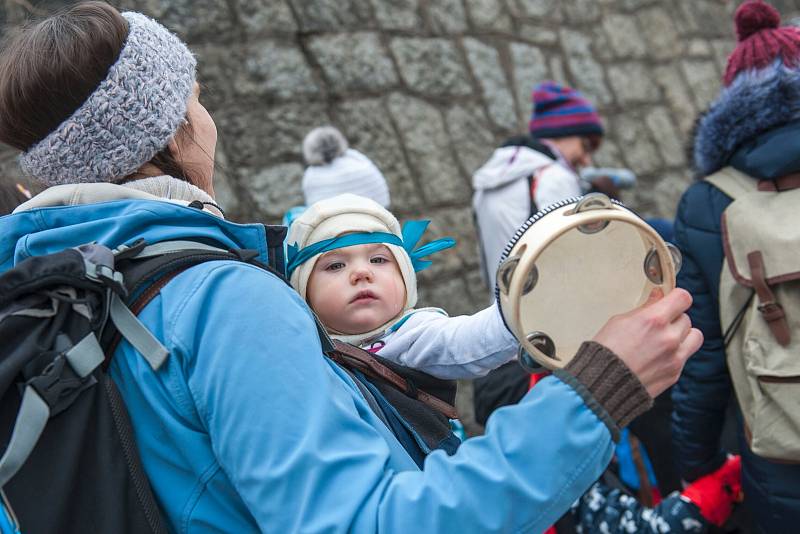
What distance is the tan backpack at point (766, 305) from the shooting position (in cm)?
195

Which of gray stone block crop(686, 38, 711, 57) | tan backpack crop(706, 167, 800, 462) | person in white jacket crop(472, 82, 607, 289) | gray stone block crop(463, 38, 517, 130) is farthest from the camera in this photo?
gray stone block crop(686, 38, 711, 57)

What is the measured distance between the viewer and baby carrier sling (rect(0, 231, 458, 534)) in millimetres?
990

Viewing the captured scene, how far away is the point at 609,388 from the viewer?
0.97 meters

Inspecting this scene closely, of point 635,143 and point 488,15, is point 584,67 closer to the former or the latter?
point 635,143

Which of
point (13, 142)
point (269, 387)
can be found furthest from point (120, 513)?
point (13, 142)

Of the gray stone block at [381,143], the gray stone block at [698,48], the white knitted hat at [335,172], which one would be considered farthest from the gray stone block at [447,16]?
the gray stone block at [698,48]

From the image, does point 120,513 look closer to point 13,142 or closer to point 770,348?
point 13,142

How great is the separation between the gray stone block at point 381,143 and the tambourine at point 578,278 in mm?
3179

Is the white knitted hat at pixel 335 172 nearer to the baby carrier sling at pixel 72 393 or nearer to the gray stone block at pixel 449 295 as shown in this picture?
the gray stone block at pixel 449 295

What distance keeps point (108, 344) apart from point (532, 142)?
289 centimetres

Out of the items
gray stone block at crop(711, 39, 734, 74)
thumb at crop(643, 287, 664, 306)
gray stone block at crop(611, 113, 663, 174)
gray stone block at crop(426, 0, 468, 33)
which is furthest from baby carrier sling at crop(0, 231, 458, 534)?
gray stone block at crop(711, 39, 734, 74)

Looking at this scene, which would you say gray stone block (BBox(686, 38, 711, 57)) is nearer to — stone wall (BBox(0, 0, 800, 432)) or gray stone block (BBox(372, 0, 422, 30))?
stone wall (BBox(0, 0, 800, 432))

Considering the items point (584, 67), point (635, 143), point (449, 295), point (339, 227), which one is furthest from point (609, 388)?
point (635, 143)

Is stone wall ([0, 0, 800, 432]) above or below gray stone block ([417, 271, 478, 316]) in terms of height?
above
